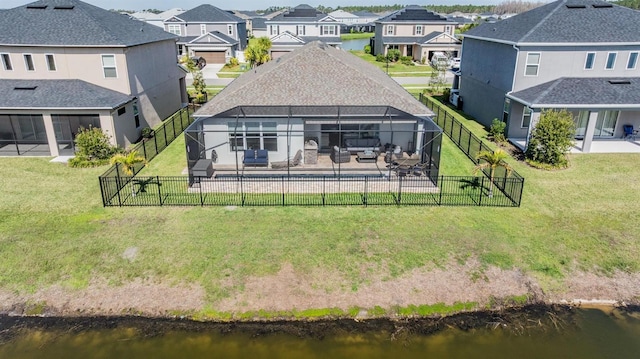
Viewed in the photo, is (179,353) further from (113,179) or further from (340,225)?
(113,179)

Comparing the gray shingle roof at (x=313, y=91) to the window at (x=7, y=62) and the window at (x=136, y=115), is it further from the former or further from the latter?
the window at (x=7, y=62)

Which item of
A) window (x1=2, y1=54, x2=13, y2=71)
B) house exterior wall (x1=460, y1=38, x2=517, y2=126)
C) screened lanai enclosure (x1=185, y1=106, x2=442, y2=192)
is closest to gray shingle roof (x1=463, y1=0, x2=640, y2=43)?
house exterior wall (x1=460, y1=38, x2=517, y2=126)

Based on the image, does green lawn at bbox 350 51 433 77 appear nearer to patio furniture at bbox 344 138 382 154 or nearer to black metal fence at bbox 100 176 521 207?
patio furniture at bbox 344 138 382 154

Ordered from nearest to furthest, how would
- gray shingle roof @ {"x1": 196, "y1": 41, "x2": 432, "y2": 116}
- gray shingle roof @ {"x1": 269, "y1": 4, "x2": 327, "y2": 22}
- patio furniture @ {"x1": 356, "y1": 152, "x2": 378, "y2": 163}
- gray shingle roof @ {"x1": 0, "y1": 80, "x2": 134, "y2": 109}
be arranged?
gray shingle roof @ {"x1": 196, "y1": 41, "x2": 432, "y2": 116}
patio furniture @ {"x1": 356, "y1": 152, "x2": 378, "y2": 163}
gray shingle roof @ {"x1": 0, "y1": 80, "x2": 134, "y2": 109}
gray shingle roof @ {"x1": 269, "y1": 4, "x2": 327, "y2": 22}

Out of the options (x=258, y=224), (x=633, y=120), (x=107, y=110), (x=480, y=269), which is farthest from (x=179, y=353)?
(x=633, y=120)

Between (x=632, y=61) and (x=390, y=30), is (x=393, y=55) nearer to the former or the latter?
(x=390, y=30)

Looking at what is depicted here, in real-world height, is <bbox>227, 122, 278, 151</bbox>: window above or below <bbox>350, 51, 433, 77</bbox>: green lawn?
above

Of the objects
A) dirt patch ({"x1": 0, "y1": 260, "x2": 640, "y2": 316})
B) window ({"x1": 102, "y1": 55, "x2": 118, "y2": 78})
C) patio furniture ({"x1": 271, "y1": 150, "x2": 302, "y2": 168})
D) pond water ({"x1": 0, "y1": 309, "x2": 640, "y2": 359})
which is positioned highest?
window ({"x1": 102, "y1": 55, "x2": 118, "y2": 78})
